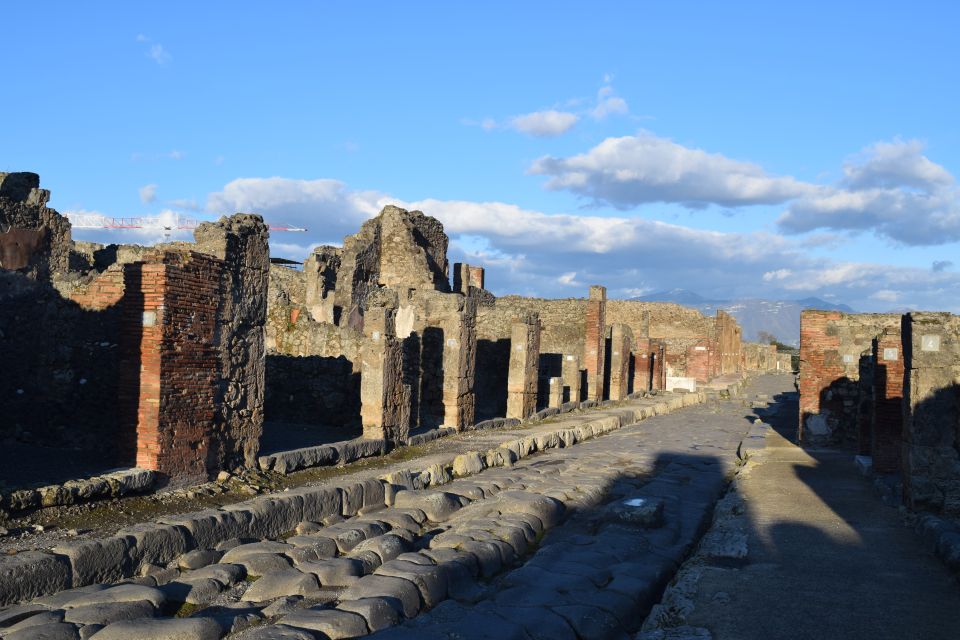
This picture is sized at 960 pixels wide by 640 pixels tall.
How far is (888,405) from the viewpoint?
1152 centimetres

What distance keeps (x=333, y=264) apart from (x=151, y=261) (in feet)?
53.8

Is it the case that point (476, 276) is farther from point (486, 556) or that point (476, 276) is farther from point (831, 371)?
point (486, 556)

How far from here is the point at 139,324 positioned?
8.41 metres

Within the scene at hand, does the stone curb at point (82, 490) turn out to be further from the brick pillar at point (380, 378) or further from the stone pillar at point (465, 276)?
the stone pillar at point (465, 276)

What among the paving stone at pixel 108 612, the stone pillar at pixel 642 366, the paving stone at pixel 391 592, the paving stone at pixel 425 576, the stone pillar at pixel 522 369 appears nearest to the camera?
the paving stone at pixel 108 612

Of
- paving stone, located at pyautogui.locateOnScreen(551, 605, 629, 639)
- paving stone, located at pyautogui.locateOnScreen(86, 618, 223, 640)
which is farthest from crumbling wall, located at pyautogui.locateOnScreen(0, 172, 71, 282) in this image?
paving stone, located at pyautogui.locateOnScreen(551, 605, 629, 639)

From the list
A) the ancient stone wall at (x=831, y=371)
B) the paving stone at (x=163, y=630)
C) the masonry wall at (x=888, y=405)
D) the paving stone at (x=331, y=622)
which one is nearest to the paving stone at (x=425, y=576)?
the paving stone at (x=331, y=622)

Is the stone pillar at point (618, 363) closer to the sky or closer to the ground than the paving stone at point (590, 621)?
closer to the sky

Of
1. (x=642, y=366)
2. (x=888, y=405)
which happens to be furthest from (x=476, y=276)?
(x=888, y=405)

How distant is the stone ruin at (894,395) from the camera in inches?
347

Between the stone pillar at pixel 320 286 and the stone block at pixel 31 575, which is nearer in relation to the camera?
the stone block at pixel 31 575

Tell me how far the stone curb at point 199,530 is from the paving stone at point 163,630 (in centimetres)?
112

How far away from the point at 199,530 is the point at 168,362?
7.58ft

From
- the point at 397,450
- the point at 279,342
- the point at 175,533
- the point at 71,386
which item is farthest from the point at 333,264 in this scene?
the point at 175,533
